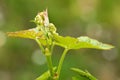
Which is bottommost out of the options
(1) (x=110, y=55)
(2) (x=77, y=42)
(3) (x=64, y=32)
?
(1) (x=110, y=55)

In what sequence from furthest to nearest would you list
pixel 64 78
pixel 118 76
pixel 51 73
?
pixel 118 76 < pixel 64 78 < pixel 51 73

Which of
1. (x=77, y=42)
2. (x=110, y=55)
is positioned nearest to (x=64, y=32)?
(x=110, y=55)

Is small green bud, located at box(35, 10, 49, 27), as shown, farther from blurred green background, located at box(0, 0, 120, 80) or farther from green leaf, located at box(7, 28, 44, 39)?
blurred green background, located at box(0, 0, 120, 80)

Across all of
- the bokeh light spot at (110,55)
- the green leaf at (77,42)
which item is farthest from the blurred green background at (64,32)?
the green leaf at (77,42)

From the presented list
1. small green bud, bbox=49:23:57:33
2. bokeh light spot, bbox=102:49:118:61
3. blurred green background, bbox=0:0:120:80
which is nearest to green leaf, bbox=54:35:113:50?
small green bud, bbox=49:23:57:33

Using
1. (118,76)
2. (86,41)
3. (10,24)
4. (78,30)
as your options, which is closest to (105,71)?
(118,76)

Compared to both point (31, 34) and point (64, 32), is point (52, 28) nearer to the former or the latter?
point (31, 34)

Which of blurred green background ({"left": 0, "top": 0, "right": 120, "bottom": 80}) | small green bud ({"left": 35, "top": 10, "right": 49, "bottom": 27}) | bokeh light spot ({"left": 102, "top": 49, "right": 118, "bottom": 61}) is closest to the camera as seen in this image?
small green bud ({"left": 35, "top": 10, "right": 49, "bottom": 27})

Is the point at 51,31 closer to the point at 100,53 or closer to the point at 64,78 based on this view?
the point at 64,78

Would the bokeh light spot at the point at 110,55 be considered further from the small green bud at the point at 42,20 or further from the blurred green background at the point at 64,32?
the small green bud at the point at 42,20
